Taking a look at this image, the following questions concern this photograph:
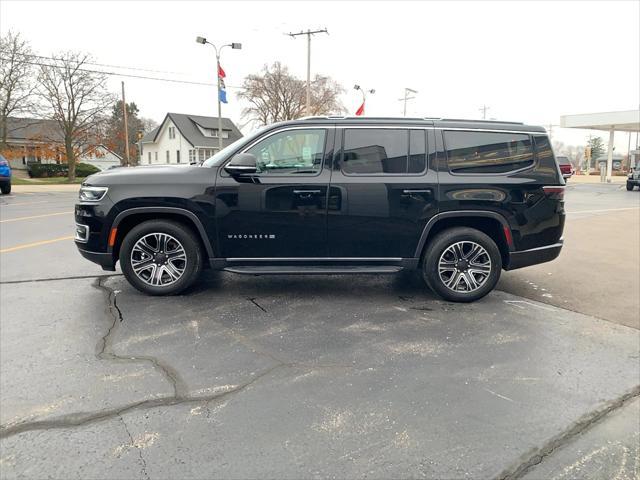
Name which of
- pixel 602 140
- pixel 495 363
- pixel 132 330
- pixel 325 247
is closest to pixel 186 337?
pixel 132 330

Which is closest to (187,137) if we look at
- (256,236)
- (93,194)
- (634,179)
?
(634,179)

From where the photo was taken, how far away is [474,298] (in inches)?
194

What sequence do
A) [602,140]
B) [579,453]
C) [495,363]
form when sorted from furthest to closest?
[602,140] → [495,363] → [579,453]

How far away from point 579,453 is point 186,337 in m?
2.96

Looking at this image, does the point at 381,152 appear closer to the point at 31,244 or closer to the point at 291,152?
the point at 291,152

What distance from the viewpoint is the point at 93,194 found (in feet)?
15.4

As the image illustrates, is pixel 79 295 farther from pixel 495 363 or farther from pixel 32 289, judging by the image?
pixel 495 363

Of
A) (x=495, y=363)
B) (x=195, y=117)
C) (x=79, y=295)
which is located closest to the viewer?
(x=495, y=363)

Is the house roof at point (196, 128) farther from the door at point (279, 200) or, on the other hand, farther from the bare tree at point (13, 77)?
the door at point (279, 200)

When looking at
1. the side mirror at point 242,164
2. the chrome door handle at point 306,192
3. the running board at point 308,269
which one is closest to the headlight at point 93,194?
the side mirror at point 242,164

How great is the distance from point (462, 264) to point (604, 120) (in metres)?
38.1

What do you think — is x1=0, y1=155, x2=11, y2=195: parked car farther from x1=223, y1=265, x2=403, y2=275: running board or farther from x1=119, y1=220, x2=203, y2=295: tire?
x1=223, y1=265, x2=403, y2=275: running board

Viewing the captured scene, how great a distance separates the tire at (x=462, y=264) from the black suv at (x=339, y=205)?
0.5 inches

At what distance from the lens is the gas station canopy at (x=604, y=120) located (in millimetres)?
33275
